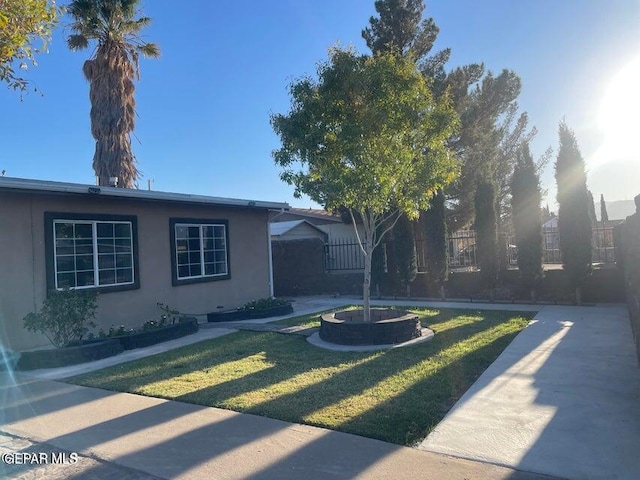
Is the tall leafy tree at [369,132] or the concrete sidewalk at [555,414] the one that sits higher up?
the tall leafy tree at [369,132]

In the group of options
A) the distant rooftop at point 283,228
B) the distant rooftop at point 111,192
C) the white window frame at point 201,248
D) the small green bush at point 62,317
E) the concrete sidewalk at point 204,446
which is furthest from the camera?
the distant rooftop at point 283,228

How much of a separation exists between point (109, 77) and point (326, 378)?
15.6 metres

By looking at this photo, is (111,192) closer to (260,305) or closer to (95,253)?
(95,253)

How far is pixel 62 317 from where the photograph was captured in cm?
783

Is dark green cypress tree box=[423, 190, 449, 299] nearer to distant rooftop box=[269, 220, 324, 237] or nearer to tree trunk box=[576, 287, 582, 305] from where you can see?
tree trunk box=[576, 287, 582, 305]

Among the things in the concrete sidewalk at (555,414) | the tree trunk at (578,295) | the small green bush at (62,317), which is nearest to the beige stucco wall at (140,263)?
the small green bush at (62,317)

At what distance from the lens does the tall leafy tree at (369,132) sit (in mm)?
8031

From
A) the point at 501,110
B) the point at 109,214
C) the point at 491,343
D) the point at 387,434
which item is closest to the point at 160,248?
the point at 109,214

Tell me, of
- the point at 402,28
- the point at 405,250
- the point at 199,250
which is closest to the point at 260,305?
the point at 199,250

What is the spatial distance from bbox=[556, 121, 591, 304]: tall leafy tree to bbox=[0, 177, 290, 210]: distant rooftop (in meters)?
8.24

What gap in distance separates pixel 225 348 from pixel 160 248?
13.0 feet

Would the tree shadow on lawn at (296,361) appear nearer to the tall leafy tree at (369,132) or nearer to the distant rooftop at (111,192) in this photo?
the tall leafy tree at (369,132)

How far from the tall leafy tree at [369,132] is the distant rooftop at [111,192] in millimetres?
3343

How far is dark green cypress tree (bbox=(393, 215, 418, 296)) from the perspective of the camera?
1494 centimetres
